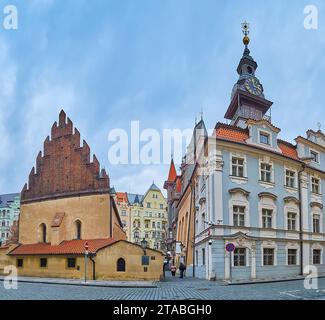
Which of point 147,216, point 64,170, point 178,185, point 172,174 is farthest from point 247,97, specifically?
point 147,216

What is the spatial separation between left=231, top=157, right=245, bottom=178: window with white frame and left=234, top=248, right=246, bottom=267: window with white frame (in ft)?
16.4

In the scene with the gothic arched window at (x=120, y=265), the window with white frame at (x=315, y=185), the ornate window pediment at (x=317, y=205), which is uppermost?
the window with white frame at (x=315, y=185)

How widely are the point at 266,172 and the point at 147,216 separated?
2594 inches

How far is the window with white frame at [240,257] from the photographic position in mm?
25109

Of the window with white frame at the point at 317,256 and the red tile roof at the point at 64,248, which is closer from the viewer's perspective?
the red tile roof at the point at 64,248

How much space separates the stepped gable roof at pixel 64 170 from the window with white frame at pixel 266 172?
12.2 m

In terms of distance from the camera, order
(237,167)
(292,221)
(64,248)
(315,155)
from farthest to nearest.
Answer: (315,155), (292,221), (64,248), (237,167)

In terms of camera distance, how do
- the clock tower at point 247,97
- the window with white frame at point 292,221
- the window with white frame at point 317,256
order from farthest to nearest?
the clock tower at point 247,97 → the window with white frame at point 317,256 → the window with white frame at point 292,221

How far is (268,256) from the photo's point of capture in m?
26.9

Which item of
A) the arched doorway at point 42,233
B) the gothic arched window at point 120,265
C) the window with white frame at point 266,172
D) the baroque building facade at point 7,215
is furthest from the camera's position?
the baroque building facade at point 7,215

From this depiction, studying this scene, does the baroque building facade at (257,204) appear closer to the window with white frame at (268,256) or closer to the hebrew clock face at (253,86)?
the window with white frame at (268,256)

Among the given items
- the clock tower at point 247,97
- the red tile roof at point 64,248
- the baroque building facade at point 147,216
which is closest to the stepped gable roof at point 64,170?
the red tile roof at point 64,248

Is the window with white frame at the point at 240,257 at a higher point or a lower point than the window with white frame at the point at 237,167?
lower

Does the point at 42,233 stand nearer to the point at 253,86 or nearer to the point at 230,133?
the point at 230,133
